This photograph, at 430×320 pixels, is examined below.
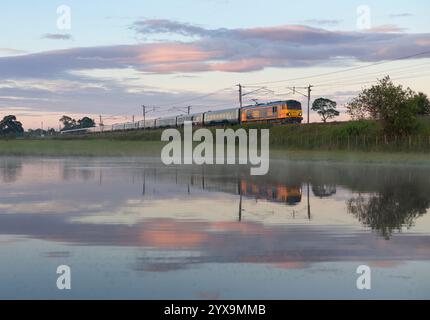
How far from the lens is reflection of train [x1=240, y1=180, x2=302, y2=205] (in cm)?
2683

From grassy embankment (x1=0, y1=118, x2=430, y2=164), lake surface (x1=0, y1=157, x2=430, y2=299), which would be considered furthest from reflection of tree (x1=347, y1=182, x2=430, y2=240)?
grassy embankment (x1=0, y1=118, x2=430, y2=164)

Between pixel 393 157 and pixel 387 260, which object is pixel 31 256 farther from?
pixel 393 157

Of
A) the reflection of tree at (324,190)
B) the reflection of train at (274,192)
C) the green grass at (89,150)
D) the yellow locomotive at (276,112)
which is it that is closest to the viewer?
the reflection of train at (274,192)

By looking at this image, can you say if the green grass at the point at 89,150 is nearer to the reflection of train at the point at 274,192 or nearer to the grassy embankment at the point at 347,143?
the grassy embankment at the point at 347,143

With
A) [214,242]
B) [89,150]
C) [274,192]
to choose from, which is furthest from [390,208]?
[89,150]

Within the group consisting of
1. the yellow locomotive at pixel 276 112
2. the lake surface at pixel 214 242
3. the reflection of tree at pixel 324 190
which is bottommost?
the lake surface at pixel 214 242

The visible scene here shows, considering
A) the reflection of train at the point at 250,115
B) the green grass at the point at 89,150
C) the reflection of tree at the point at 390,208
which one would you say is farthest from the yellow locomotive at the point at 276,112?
the reflection of tree at the point at 390,208

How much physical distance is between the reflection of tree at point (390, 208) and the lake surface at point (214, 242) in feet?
0.14

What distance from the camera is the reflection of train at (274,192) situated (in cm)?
2683

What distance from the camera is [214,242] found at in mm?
16250

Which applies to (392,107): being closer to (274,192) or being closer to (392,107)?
(392,107)

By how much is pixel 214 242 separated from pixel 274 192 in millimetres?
14019

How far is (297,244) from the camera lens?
1595 cm

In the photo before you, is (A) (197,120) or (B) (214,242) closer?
(B) (214,242)
